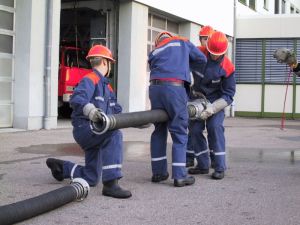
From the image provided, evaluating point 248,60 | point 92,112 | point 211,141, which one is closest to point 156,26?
point 248,60

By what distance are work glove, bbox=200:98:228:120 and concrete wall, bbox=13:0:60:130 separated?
656cm

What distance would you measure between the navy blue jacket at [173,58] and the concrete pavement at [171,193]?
48.5 inches

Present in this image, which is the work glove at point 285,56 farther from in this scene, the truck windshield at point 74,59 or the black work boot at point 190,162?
the truck windshield at point 74,59

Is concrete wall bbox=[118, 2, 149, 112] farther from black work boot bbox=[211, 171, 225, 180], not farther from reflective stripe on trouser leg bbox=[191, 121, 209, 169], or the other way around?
black work boot bbox=[211, 171, 225, 180]

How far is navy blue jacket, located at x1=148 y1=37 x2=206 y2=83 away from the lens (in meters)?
5.80

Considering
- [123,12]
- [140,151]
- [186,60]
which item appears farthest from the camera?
[123,12]

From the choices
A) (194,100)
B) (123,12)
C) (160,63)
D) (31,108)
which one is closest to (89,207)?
(160,63)

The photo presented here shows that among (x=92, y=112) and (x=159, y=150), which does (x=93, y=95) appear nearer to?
(x=92, y=112)

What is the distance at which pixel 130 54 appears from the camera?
52.5 feet

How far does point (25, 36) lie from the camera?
12047mm

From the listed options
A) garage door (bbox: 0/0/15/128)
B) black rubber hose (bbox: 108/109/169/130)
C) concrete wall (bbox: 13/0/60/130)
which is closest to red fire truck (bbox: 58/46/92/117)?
concrete wall (bbox: 13/0/60/130)

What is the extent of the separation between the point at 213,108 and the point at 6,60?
724cm

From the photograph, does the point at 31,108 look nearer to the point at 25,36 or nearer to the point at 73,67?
the point at 25,36

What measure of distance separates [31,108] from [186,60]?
22.7 feet
